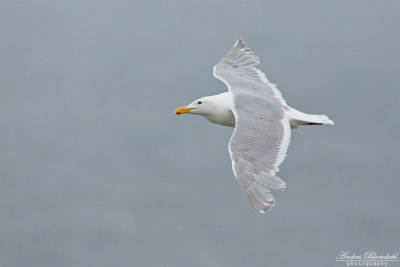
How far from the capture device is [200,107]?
37.2ft

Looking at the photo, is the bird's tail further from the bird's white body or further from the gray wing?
the gray wing

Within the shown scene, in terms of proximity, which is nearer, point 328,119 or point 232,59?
point 328,119

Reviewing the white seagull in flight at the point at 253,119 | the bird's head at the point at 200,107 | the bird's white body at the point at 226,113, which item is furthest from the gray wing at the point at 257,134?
the bird's head at the point at 200,107

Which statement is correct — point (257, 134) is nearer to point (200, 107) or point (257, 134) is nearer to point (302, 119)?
point (302, 119)

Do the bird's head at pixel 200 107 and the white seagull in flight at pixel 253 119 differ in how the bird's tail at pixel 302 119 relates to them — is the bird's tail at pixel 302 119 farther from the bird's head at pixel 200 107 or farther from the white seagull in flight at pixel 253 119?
the bird's head at pixel 200 107

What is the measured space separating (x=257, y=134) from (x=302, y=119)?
1222mm

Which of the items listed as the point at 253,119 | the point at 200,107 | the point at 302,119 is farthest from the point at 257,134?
the point at 200,107

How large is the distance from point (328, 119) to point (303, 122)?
546 millimetres

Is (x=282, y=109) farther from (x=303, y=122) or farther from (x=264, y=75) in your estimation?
(x=264, y=75)

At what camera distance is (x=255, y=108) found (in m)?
10.6

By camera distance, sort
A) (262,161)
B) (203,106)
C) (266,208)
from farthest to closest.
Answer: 1. (203,106)
2. (262,161)
3. (266,208)

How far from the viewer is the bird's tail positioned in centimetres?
1077

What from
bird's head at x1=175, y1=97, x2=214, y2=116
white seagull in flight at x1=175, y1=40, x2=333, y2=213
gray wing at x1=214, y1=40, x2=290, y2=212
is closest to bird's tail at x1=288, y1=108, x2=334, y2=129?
white seagull in flight at x1=175, y1=40, x2=333, y2=213

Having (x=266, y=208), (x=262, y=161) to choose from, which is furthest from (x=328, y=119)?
(x=266, y=208)
